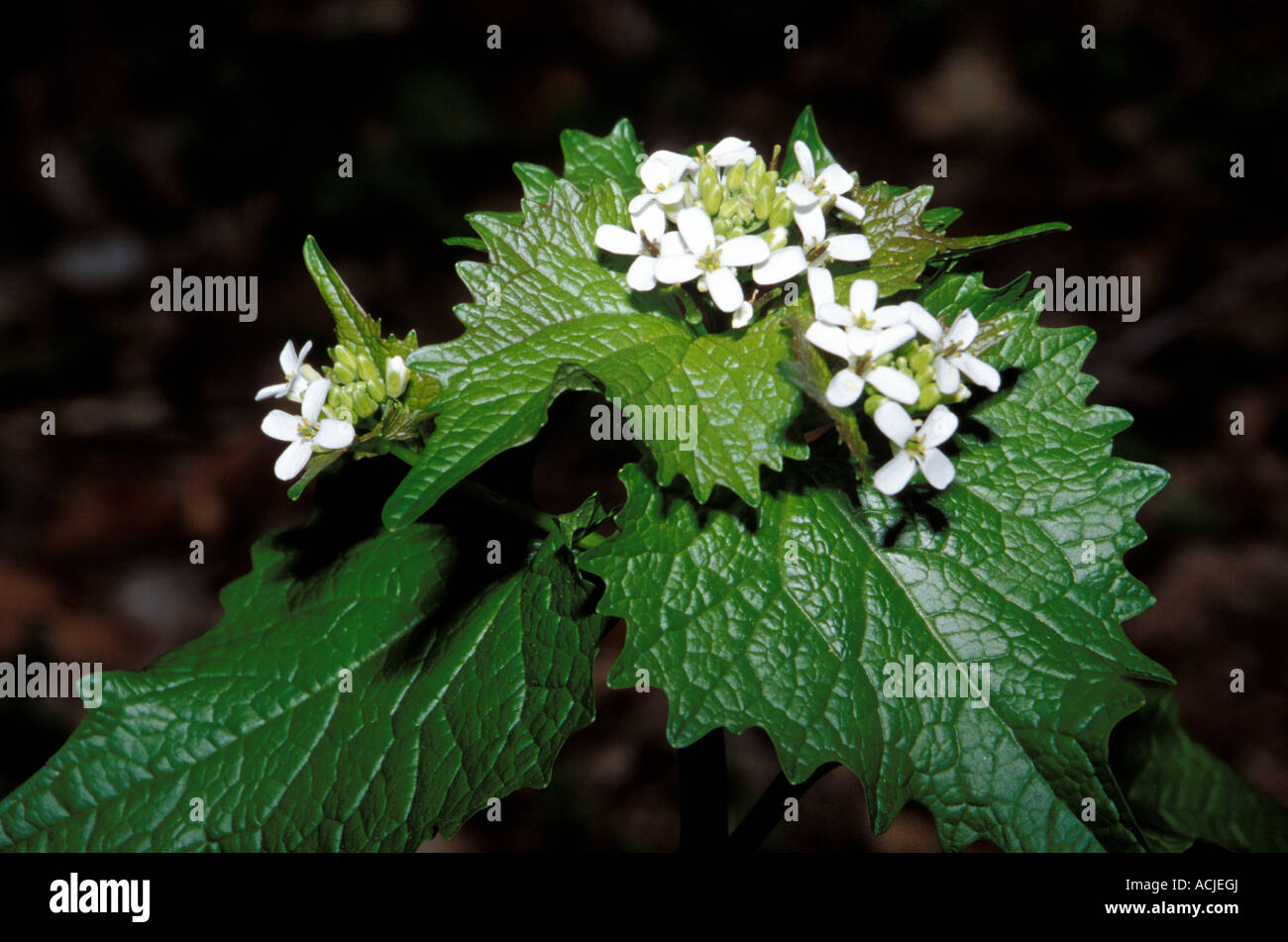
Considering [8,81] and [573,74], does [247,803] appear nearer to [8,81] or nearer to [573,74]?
[573,74]

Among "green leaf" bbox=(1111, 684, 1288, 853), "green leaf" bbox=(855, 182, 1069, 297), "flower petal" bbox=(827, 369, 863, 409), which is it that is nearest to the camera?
"flower petal" bbox=(827, 369, 863, 409)

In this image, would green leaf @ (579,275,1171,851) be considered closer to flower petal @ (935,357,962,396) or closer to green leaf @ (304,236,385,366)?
flower petal @ (935,357,962,396)

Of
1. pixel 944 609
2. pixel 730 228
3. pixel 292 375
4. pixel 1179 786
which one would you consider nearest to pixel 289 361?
pixel 292 375

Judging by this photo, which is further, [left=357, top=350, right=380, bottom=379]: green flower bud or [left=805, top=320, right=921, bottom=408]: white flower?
[left=357, top=350, right=380, bottom=379]: green flower bud

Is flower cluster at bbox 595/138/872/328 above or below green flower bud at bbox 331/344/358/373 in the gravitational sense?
above

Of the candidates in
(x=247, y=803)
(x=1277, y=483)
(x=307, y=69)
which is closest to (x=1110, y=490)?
(x=247, y=803)

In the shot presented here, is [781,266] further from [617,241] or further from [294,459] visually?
[294,459]

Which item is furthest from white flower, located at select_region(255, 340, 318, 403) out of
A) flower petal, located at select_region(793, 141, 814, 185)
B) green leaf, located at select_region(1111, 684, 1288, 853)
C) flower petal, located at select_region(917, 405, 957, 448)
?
green leaf, located at select_region(1111, 684, 1288, 853)
